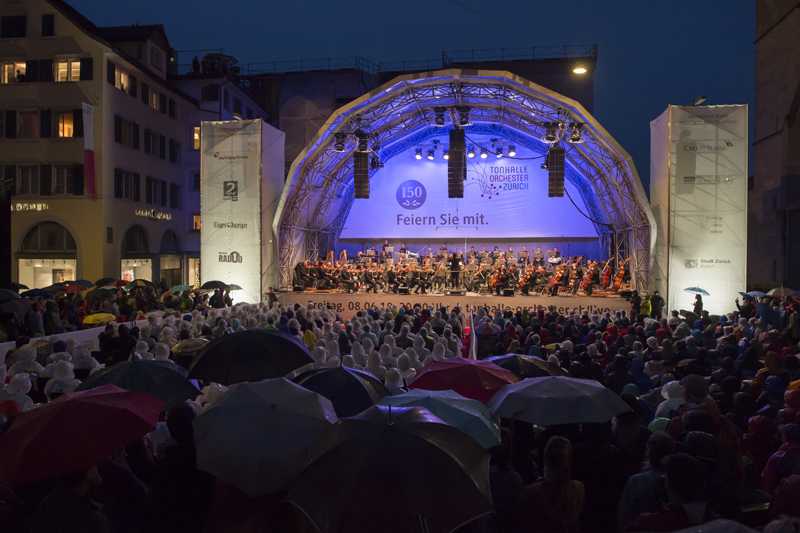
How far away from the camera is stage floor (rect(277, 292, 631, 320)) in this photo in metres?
20.8

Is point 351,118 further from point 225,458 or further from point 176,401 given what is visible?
point 225,458

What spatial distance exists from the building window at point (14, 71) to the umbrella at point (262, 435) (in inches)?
1141

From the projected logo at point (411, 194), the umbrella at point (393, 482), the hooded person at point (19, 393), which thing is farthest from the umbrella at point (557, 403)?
the projected logo at point (411, 194)

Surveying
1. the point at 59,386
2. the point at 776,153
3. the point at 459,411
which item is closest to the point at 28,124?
the point at 59,386

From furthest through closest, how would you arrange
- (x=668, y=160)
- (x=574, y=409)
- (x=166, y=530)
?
(x=668, y=160)
(x=574, y=409)
(x=166, y=530)

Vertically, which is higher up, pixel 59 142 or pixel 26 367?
pixel 59 142

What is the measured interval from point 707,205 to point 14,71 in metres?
28.3

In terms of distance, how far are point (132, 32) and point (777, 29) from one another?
2927cm

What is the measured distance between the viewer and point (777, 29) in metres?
24.7

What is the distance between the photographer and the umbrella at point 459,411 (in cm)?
388

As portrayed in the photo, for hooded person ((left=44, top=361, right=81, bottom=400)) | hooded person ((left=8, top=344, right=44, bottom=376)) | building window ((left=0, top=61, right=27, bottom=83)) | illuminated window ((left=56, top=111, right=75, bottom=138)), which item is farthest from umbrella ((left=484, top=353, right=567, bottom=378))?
building window ((left=0, top=61, right=27, bottom=83))

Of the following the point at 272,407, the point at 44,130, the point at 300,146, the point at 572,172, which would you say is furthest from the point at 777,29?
the point at 44,130

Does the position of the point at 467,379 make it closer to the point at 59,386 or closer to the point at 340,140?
the point at 59,386

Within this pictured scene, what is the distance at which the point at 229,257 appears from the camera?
906 inches
